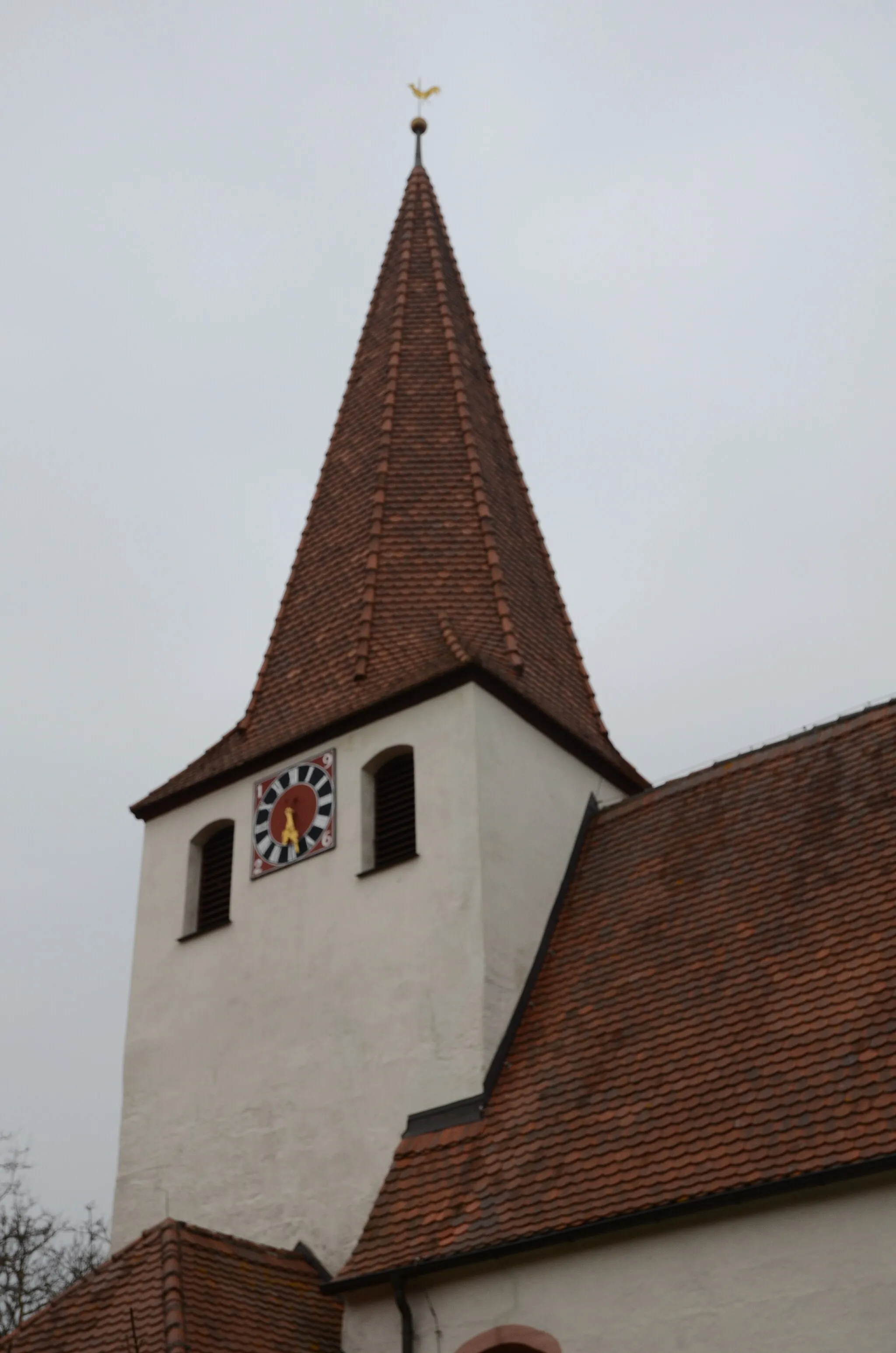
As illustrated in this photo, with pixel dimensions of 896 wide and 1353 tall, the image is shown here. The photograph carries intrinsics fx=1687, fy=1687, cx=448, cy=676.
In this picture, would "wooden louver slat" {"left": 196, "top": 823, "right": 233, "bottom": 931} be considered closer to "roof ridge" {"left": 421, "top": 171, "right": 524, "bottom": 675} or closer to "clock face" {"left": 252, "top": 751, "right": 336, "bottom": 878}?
"clock face" {"left": 252, "top": 751, "right": 336, "bottom": 878}

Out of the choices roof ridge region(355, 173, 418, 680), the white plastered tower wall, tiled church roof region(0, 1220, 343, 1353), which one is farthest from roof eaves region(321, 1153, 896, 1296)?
roof ridge region(355, 173, 418, 680)

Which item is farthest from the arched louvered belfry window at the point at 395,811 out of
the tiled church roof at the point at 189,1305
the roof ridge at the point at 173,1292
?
the roof ridge at the point at 173,1292

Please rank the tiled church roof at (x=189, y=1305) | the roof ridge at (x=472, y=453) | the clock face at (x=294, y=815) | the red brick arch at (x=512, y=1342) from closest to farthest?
1. the red brick arch at (x=512, y=1342)
2. the tiled church roof at (x=189, y=1305)
3. the clock face at (x=294, y=815)
4. the roof ridge at (x=472, y=453)

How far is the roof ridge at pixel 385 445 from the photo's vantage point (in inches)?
670

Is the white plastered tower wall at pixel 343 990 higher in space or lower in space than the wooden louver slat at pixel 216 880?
lower

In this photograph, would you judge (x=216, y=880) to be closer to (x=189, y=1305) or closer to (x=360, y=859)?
(x=360, y=859)

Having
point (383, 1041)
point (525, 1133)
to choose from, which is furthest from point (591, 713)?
point (525, 1133)

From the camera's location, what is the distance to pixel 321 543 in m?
19.2

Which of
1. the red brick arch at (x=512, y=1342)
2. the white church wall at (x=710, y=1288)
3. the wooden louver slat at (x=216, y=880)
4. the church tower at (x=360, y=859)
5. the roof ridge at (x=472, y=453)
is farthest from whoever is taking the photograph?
the roof ridge at (x=472, y=453)

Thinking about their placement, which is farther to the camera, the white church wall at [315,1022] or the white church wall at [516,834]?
the white church wall at [516,834]

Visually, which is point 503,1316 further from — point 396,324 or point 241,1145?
point 396,324

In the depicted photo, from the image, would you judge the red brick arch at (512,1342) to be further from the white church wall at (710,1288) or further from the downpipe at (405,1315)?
the downpipe at (405,1315)

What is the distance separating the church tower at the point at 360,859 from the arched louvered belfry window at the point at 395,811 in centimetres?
2

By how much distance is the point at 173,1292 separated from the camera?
11.5m
